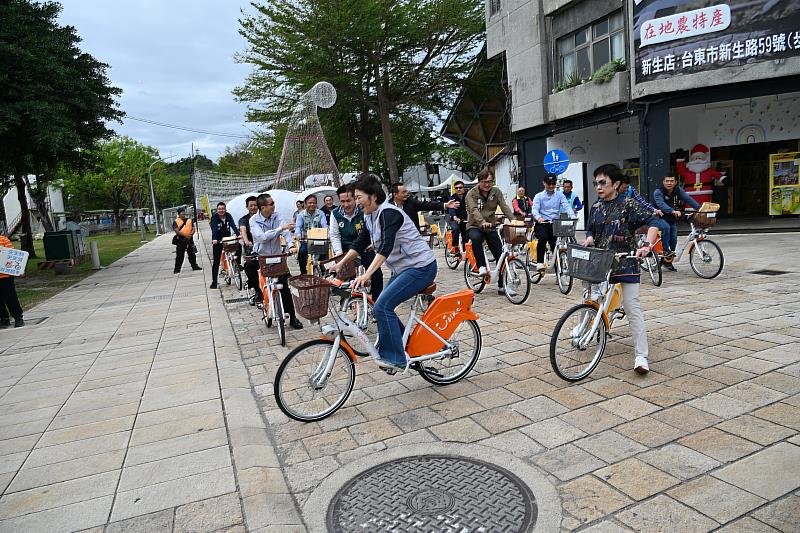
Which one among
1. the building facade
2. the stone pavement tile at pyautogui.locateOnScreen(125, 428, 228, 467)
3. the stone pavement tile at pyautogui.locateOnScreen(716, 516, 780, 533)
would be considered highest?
the building facade

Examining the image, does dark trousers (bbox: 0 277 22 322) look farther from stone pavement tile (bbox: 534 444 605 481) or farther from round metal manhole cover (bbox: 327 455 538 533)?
stone pavement tile (bbox: 534 444 605 481)

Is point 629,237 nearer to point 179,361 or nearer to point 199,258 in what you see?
point 179,361

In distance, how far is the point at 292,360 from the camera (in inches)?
161

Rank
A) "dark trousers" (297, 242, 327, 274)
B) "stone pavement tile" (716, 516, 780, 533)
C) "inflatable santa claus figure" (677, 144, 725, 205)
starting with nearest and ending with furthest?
1. "stone pavement tile" (716, 516, 780, 533)
2. "dark trousers" (297, 242, 327, 274)
3. "inflatable santa claus figure" (677, 144, 725, 205)

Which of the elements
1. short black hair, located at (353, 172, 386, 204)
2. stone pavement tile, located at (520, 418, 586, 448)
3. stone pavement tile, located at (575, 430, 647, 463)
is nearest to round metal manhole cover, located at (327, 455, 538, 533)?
stone pavement tile, located at (520, 418, 586, 448)

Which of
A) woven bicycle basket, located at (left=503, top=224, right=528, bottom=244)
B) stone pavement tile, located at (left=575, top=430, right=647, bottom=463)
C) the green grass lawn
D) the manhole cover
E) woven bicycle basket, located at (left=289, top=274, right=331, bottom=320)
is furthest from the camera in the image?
the green grass lawn

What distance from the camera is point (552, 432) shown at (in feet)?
12.6

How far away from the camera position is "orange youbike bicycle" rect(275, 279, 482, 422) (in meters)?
4.21

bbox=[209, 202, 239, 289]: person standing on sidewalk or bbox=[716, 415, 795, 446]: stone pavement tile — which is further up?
bbox=[209, 202, 239, 289]: person standing on sidewalk

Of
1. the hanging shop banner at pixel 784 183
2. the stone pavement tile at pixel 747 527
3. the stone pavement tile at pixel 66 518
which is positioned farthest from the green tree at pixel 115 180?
the stone pavement tile at pixel 747 527

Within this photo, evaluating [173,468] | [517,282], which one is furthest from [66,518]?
[517,282]

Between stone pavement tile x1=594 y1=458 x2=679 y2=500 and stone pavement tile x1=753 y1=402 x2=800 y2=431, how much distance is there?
1.15 metres

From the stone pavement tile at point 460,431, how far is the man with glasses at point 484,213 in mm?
4337

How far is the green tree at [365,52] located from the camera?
21.1m
